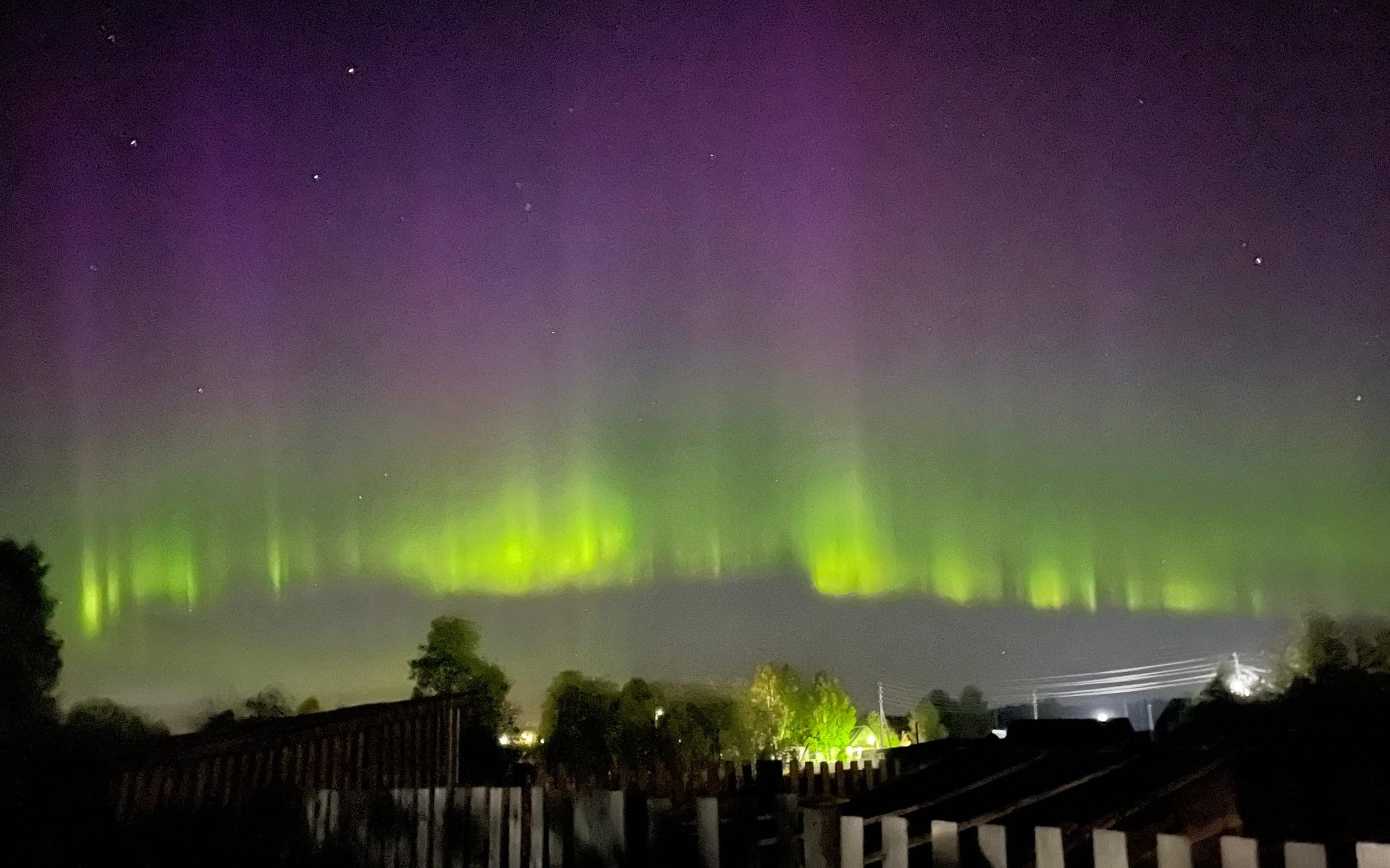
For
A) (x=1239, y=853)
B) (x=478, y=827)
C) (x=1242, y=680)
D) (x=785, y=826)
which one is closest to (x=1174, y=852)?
(x=1239, y=853)

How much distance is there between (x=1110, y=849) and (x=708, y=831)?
1822mm

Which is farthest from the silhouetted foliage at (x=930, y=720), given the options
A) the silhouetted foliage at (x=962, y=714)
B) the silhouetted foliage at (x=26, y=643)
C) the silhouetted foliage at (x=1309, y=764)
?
the silhouetted foliage at (x=1309, y=764)

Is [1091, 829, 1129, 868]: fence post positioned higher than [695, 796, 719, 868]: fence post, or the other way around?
[1091, 829, 1129, 868]: fence post

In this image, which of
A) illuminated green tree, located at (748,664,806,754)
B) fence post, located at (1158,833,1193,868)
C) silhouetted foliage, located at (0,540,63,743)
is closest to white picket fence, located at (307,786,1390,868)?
fence post, located at (1158,833,1193,868)

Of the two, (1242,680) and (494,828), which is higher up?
(494,828)

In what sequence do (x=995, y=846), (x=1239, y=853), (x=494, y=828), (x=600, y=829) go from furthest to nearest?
(x=494, y=828) < (x=600, y=829) < (x=995, y=846) < (x=1239, y=853)

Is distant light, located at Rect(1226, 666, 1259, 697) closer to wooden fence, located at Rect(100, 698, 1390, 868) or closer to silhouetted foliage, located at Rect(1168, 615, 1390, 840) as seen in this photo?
silhouetted foliage, located at Rect(1168, 615, 1390, 840)

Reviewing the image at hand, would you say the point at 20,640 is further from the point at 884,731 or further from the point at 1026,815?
the point at 884,731

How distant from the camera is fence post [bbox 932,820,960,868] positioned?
4.21 meters

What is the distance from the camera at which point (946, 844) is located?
4250 millimetres

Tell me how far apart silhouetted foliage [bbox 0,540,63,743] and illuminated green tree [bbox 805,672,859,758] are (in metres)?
43.7

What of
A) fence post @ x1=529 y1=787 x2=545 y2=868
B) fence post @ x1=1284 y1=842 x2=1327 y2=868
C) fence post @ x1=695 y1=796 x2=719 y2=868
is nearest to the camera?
fence post @ x1=1284 y1=842 x2=1327 y2=868

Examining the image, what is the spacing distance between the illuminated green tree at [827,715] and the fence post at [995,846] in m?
66.0

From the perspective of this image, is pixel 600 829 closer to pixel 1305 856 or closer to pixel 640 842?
pixel 640 842
